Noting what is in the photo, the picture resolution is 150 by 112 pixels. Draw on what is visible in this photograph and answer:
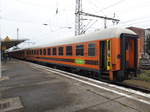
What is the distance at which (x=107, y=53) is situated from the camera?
7.30 metres

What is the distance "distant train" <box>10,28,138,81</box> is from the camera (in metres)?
6.96

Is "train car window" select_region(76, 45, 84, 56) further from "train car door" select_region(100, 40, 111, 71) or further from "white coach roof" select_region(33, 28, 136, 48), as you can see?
"train car door" select_region(100, 40, 111, 71)

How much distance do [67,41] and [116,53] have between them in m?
5.46

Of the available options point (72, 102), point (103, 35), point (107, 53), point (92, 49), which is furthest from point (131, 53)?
point (72, 102)

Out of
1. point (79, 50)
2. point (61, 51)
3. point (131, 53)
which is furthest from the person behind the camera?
point (61, 51)

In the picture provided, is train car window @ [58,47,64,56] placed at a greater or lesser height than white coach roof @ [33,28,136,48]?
lesser

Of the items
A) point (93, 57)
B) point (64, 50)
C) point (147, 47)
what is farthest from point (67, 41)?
point (147, 47)

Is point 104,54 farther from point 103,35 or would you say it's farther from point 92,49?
point 103,35

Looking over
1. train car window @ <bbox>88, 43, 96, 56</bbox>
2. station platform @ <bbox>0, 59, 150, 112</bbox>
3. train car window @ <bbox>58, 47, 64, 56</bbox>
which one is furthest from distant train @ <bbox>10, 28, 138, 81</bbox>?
station platform @ <bbox>0, 59, 150, 112</bbox>

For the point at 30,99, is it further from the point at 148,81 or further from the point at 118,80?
the point at 148,81

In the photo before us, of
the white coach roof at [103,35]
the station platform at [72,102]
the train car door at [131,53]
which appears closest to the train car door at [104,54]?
the white coach roof at [103,35]

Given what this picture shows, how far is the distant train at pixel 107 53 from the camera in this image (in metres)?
6.96

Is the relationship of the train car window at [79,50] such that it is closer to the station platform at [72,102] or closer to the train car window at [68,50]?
the train car window at [68,50]

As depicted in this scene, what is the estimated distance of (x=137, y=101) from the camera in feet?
13.7
